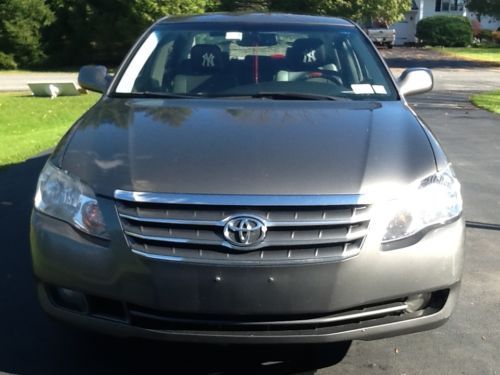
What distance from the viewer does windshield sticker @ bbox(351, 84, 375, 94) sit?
4531mm

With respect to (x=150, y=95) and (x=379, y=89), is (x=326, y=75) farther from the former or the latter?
(x=150, y=95)

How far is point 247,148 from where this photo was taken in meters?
3.47

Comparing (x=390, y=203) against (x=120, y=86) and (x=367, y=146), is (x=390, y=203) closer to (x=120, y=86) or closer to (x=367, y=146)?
(x=367, y=146)

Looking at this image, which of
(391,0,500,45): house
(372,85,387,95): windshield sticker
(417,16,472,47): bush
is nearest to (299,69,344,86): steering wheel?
(372,85,387,95): windshield sticker

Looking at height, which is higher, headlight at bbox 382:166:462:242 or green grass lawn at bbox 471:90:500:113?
headlight at bbox 382:166:462:242

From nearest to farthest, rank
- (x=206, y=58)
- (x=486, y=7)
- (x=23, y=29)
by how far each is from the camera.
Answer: (x=206, y=58)
(x=486, y=7)
(x=23, y=29)

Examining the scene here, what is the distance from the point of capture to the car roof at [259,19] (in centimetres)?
519

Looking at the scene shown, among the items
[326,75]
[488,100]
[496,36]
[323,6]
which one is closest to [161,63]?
[326,75]

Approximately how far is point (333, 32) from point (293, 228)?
2390 millimetres

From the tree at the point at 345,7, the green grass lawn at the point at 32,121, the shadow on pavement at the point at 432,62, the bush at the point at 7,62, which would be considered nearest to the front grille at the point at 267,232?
the green grass lawn at the point at 32,121

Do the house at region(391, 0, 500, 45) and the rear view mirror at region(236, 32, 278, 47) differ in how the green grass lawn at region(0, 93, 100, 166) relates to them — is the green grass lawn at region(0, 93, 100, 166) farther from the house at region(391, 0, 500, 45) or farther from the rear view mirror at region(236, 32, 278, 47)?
the house at region(391, 0, 500, 45)

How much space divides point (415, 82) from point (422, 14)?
5294 centimetres

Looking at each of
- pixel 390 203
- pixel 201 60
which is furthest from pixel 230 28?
pixel 390 203

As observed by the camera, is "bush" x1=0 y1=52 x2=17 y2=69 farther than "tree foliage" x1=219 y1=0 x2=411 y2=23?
Yes
